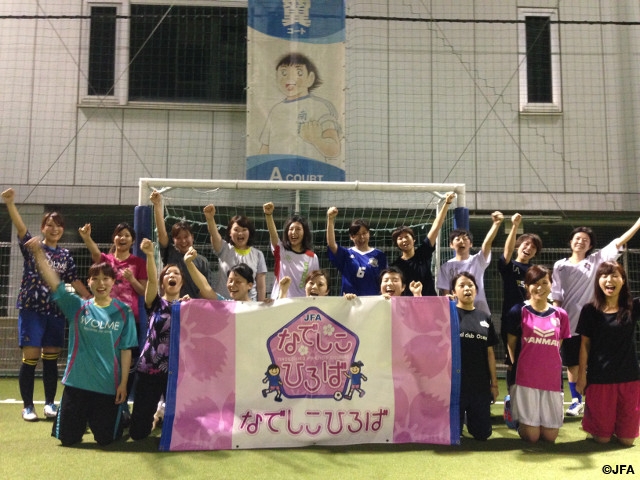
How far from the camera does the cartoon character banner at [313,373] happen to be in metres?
4.22

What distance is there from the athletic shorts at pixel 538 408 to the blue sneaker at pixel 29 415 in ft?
13.3

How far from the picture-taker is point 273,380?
4.29 metres

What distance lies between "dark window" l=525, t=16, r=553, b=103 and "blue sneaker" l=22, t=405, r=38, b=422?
28.3 feet

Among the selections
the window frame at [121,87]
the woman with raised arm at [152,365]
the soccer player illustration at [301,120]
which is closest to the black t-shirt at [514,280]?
the woman with raised arm at [152,365]

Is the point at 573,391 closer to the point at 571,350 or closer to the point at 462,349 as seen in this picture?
the point at 571,350

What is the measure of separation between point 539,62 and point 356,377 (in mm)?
7616

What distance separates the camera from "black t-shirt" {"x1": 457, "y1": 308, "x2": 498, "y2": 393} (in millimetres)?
4477

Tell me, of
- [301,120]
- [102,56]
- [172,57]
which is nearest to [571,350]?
[301,120]

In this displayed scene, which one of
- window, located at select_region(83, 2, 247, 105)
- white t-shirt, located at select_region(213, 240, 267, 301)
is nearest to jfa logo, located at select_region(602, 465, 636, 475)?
white t-shirt, located at select_region(213, 240, 267, 301)

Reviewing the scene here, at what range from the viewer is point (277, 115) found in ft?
27.5

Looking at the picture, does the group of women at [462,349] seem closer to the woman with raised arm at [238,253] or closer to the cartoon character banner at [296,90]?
the woman with raised arm at [238,253]

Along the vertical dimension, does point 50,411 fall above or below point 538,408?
below

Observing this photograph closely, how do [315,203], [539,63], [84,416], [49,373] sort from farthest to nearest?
[539,63] → [315,203] → [49,373] → [84,416]

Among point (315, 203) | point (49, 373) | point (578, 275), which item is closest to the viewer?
point (49, 373)
